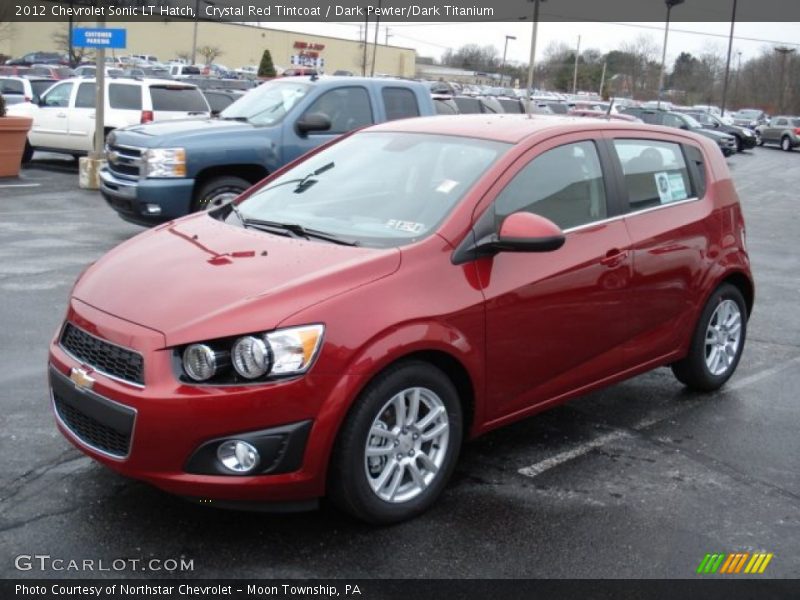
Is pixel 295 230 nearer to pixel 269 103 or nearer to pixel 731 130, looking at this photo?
pixel 269 103

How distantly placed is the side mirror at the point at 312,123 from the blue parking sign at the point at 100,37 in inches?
246

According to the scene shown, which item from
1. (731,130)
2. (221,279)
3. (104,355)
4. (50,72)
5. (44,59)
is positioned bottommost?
(104,355)

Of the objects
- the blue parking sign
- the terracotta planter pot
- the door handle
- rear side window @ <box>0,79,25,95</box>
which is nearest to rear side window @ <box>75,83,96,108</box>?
the terracotta planter pot

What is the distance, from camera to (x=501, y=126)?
481 centimetres

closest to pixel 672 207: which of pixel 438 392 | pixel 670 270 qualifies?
pixel 670 270

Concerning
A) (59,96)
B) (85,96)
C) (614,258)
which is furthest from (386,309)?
(59,96)

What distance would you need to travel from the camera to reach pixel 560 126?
4.82 meters

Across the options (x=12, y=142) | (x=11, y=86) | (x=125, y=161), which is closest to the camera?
(x=125, y=161)

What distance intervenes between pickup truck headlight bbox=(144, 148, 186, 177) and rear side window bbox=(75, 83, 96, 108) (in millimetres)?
9834

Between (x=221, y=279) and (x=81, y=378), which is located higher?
(x=221, y=279)

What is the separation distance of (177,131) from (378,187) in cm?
570

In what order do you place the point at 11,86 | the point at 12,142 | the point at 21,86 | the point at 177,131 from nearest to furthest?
the point at 177,131
the point at 12,142
the point at 21,86
the point at 11,86

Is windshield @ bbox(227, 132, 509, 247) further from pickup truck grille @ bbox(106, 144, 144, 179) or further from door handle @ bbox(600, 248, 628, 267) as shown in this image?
pickup truck grille @ bbox(106, 144, 144, 179)

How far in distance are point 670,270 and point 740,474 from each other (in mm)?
1204
